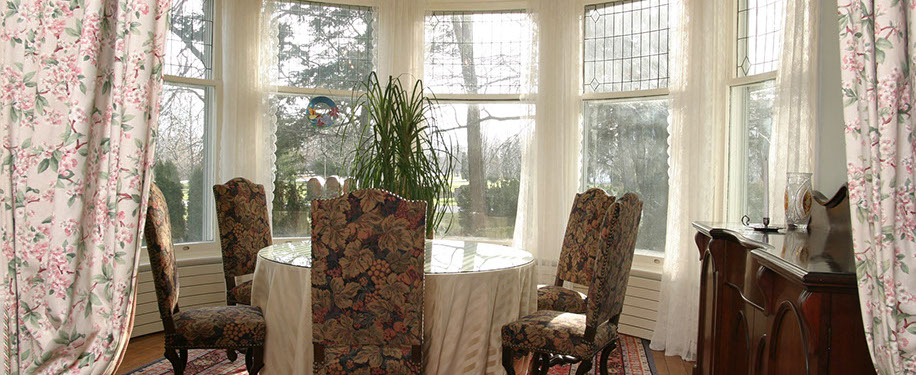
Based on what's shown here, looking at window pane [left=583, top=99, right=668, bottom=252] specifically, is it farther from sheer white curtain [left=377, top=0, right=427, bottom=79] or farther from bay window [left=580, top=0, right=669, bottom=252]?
sheer white curtain [left=377, top=0, right=427, bottom=79]

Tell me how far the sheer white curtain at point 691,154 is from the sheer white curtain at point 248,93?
2931 mm

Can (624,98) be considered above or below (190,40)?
below

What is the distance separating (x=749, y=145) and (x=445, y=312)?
98.1 inches

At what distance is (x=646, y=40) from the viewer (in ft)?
15.6

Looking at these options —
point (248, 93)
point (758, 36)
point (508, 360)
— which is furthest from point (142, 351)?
point (758, 36)

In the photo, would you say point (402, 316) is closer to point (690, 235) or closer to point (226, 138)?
point (690, 235)

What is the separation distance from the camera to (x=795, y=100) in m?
3.23

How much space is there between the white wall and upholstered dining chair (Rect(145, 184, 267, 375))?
8.53 ft

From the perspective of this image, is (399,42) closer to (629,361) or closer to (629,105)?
(629,105)

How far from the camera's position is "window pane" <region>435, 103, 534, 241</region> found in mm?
5285

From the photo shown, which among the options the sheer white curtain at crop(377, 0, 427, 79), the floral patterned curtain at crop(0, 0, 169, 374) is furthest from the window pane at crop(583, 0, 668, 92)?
the floral patterned curtain at crop(0, 0, 169, 374)

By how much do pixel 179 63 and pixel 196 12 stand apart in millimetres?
405

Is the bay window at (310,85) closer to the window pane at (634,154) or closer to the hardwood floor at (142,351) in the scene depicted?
the hardwood floor at (142,351)

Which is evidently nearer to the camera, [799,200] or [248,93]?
[799,200]
